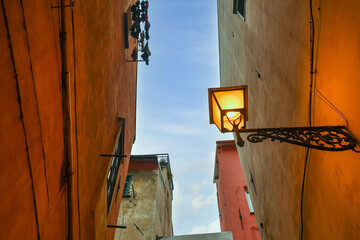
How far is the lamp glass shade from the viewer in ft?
11.6

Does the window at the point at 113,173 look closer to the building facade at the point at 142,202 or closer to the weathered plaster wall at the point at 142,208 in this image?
the building facade at the point at 142,202

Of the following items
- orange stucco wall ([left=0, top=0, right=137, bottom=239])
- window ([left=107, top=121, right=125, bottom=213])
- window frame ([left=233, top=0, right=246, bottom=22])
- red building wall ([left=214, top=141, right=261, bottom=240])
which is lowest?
red building wall ([left=214, top=141, right=261, bottom=240])

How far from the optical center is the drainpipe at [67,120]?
325 centimetres

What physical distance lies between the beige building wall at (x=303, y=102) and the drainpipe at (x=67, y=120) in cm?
337

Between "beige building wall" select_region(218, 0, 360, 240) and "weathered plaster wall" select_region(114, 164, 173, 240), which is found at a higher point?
"beige building wall" select_region(218, 0, 360, 240)

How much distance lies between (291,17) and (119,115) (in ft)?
18.0

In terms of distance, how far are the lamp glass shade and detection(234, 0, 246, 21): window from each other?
16.8 feet

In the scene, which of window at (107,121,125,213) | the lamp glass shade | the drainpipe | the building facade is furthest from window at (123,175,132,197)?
the lamp glass shade

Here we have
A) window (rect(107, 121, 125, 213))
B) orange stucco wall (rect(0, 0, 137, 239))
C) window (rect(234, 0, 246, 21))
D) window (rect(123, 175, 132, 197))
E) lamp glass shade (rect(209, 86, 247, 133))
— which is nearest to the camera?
orange stucco wall (rect(0, 0, 137, 239))

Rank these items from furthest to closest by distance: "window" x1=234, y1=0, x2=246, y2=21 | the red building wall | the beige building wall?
the red building wall < "window" x1=234, y1=0, x2=246, y2=21 < the beige building wall

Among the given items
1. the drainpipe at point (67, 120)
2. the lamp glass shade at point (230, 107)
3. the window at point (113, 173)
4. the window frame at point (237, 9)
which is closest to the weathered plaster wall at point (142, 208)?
the window at point (113, 173)

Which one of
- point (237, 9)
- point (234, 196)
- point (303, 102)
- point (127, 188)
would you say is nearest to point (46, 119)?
point (303, 102)

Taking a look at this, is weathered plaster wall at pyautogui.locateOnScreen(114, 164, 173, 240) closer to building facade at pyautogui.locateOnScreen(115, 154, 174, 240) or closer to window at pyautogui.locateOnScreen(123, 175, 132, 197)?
building facade at pyautogui.locateOnScreen(115, 154, 174, 240)

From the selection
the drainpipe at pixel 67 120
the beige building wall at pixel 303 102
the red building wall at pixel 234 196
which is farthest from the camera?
the red building wall at pixel 234 196
